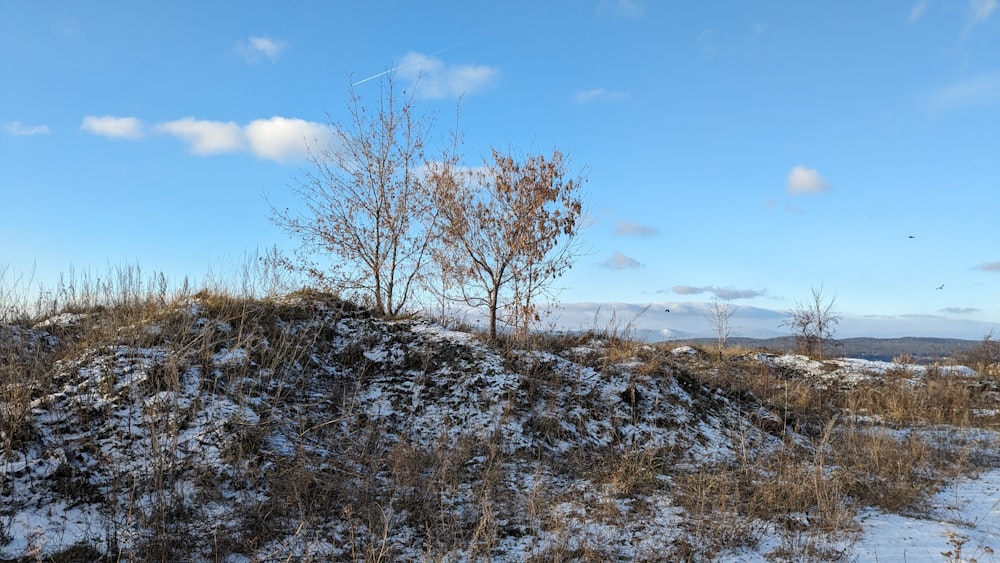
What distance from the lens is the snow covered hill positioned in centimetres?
416

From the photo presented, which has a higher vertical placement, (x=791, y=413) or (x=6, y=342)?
(x=6, y=342)

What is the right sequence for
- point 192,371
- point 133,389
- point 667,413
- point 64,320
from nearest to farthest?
point 133,389, point 192,371, point 667,413, point 64,320

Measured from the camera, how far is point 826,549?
406 cm

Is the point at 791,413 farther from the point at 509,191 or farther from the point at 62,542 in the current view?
the point at 62,542

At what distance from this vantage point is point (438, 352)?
8.50 m

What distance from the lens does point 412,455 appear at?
226 inches

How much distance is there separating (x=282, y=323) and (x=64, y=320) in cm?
326

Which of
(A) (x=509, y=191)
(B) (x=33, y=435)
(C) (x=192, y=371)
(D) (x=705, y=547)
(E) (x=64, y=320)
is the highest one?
(A) (x=509, y=191)

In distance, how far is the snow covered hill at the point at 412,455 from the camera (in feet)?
13.6

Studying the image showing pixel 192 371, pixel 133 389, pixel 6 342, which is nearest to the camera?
pixel 133 389

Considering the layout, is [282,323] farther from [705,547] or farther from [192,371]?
[705,547]

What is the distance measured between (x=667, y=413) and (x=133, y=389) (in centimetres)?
664

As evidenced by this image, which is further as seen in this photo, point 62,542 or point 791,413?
point 791,413

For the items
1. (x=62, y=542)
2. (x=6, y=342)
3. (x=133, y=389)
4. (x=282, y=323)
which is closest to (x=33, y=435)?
(x=133, y=389)
